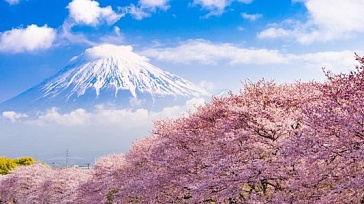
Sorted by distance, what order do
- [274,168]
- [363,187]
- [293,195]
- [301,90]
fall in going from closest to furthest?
[363,187] < [293,195] < [274,168] < [301,90]

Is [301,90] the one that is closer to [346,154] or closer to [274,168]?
[274,168]

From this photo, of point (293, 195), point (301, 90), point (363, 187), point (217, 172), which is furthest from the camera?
point (301, 90)

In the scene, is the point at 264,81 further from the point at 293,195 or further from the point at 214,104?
the point at 293,195

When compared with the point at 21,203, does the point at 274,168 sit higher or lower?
higher

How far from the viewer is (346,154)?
48.8ft

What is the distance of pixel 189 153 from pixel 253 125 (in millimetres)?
5930

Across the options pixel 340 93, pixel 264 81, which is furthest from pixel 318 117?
pixel 264 81

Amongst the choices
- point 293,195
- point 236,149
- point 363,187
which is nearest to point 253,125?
point 236,149

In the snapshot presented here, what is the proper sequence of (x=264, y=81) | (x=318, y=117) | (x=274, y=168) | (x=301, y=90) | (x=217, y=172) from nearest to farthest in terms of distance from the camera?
1. (x=318, y=117)
2. (x=274, y=168)
3. (x=217, y=172)
4. (x=301, y=90)
5. (x=264, y=81)

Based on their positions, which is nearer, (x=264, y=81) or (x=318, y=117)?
(x=318, y=117)

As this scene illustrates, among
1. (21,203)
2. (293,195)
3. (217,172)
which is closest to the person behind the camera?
(293,195)

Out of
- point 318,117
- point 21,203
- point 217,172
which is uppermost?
point 318,117

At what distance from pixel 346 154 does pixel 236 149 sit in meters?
8.07

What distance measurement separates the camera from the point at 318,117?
52.0ft
